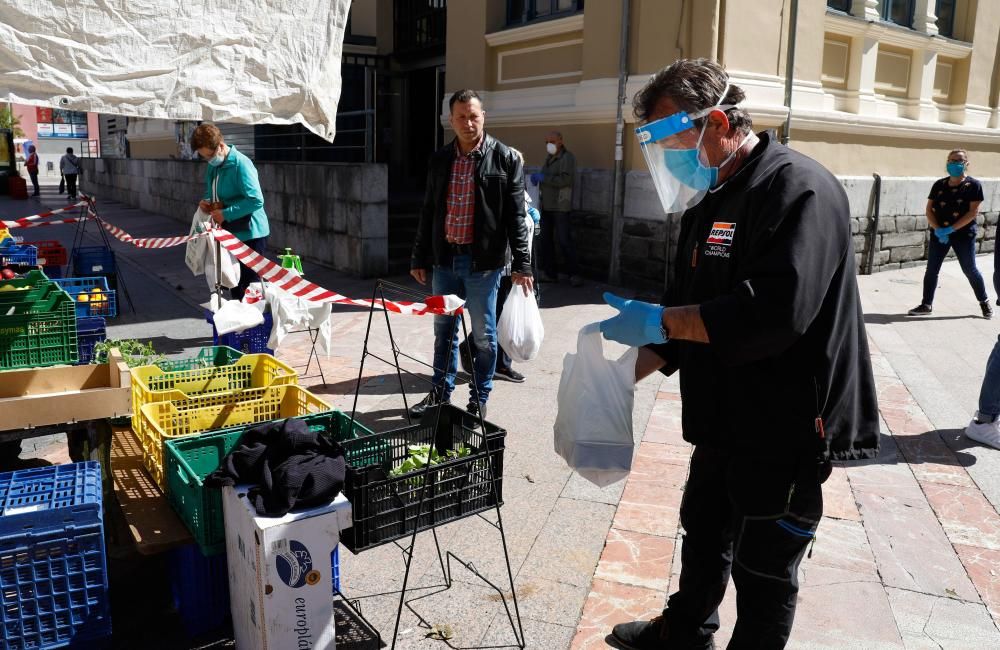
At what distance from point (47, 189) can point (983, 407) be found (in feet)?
132

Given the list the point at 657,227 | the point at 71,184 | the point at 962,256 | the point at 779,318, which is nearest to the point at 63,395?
the point at 779,318

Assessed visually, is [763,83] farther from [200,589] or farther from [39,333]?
[200,589]

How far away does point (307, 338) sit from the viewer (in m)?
8.11

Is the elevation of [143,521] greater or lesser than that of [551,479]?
greater

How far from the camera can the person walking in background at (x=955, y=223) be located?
929 centimetres

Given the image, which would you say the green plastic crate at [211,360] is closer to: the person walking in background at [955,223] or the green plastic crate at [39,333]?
the green plastic crate at [39,333]

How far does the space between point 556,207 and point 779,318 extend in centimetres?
851

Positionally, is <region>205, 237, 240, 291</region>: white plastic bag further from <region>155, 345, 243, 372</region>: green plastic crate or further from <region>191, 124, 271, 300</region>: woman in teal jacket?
<region>155, 345, 243, 372</region>: green plastic crate

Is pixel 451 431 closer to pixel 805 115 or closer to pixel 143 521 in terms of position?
pixel 143 521

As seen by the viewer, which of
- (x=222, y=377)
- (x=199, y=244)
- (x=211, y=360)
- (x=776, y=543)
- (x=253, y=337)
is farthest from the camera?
(x=199, y=244)

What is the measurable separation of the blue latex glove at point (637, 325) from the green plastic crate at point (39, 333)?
316 cm

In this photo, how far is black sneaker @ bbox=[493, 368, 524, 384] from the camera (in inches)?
262

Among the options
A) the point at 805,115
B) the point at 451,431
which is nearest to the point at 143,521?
the point at 451,431

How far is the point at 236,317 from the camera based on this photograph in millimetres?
6086
